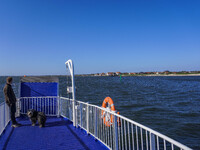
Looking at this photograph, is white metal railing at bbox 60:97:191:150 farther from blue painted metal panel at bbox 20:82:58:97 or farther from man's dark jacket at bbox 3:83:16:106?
man's dark jacket at bbox 3:83:16:106

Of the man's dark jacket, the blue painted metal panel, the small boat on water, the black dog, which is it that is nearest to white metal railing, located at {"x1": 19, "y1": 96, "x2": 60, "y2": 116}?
the small boat on water

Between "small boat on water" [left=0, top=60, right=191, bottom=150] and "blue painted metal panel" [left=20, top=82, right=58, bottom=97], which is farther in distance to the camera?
"blue painted metal panel" [left=20, top=82, right=58, bottom=97]

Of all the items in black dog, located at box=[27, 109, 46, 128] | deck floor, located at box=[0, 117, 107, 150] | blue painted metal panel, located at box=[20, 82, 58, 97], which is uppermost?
blue painted metal panel, located at box=[20, 82, 58, 97]

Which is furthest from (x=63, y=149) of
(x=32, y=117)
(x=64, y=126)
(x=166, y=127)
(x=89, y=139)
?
(x=166, y=127)

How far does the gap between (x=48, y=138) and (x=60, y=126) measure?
1.26 meters

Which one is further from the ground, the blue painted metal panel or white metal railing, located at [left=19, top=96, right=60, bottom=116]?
the blue painted metal panel

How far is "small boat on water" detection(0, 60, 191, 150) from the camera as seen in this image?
378 centimetres

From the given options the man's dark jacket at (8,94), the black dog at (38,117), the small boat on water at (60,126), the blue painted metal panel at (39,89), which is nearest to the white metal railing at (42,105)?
the small boat on water at (60,126)

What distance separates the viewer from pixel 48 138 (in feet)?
16.5

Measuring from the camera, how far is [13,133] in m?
5.47

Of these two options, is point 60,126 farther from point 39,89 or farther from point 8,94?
point 39,89

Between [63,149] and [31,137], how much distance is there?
58.2 inches

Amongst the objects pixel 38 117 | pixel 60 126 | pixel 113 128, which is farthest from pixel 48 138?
pixel 113 128

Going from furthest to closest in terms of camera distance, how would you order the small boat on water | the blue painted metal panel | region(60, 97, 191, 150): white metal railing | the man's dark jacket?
the blue painted metal panel
the man's dark jacket
the small boat on water
region(60, 97, 191, 150): white metal railing
